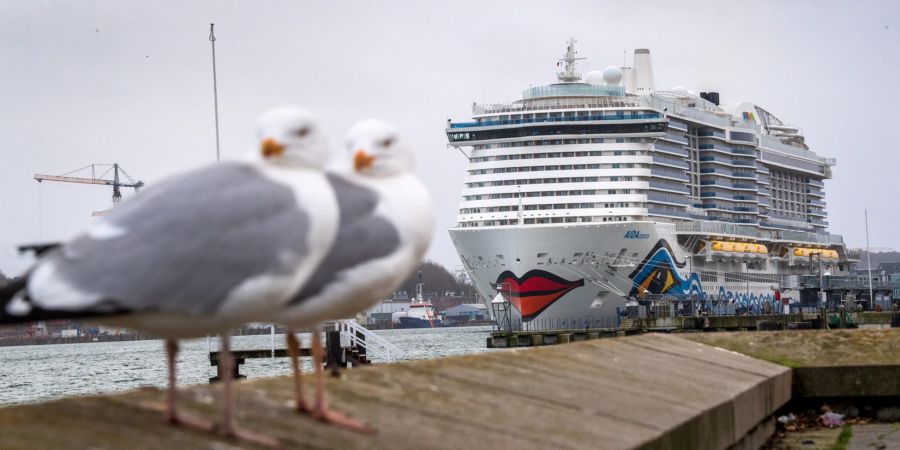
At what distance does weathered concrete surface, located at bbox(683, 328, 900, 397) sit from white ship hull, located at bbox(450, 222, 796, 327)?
50250 millimetres

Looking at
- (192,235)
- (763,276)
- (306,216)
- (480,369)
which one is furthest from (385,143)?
(763,276)

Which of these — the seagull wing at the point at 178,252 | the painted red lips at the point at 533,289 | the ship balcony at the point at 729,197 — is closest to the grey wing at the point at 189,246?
the seagull wing at the point at 178,252

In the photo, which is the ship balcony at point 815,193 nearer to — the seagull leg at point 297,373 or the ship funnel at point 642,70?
the ship funnel at point 642,70

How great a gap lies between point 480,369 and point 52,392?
36250 millimetres

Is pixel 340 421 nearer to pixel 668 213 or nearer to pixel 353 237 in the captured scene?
pixel 353 237

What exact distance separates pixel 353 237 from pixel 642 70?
81299mm

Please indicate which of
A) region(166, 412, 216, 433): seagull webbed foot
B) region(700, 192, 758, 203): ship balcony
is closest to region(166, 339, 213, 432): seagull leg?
region(166, 412, 216, 433): seagull webbed foot

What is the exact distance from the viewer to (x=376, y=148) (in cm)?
453

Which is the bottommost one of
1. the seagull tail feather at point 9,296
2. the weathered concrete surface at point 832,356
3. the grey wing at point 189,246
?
the weathered concrete surface at point 832,356

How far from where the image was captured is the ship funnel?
8362 cm

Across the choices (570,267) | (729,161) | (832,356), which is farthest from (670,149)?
(832,356)

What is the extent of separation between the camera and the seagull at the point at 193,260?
3592 millimetres

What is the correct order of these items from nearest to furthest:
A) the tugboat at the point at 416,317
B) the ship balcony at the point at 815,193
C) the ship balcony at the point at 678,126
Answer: the ship balcony at the point at 678,126
the ship balcony at the point at 815,193
the tugboat at the point at 416,317

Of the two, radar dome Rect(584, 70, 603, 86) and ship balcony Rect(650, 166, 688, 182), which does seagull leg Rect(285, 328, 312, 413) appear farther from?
radar dome Rect(584, 70, 603, 86)
